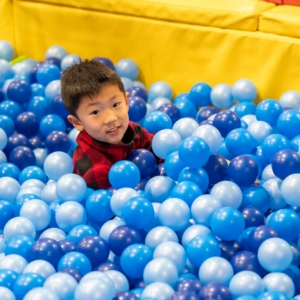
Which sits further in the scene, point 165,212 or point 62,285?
point 165,212

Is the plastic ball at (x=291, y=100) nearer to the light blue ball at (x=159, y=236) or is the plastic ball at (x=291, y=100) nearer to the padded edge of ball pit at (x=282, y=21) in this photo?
the padded edge of ball pit at (x=282, y=21)

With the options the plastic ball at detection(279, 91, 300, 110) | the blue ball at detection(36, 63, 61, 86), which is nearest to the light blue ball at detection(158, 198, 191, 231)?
the plastic ball at detection(279, 91, 300, 110)

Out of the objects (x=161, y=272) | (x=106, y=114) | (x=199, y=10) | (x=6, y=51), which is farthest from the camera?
(x=6, y=51)

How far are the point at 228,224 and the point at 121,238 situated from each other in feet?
0.91

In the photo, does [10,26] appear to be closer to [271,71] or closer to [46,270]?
[271,71]

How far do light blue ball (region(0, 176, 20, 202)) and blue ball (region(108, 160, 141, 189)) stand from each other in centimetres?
33

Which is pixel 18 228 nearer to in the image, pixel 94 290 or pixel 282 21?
pixel 94 290

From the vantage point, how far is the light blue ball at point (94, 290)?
150cm

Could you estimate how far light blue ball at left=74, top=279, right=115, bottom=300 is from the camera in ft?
4.91

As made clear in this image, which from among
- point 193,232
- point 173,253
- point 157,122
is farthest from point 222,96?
point 173,253

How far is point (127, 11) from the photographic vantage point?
2717 millimetres

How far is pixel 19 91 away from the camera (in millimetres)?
2570

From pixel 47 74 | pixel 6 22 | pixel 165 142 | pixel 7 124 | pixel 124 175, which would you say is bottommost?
pixel 124 175

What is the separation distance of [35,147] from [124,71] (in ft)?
1.74
